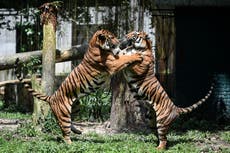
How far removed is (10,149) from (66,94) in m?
1.06

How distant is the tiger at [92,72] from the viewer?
25.7 feet

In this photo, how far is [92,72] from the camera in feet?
26.2

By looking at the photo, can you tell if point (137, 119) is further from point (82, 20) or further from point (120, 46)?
point (82, 20)

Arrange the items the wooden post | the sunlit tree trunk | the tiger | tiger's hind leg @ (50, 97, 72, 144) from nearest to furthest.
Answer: the tiger → tiger's hind leg @ (50, 97, 72, 144) → the wooden post → the sunlit tree trunk

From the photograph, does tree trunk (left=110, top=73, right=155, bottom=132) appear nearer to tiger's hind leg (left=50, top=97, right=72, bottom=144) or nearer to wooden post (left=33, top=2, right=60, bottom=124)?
wooden post (left=33, top=2, right=60, bottom=124)

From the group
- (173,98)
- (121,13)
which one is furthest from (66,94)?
(121,13)

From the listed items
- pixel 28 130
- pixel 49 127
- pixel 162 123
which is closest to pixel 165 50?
pixel 49 127

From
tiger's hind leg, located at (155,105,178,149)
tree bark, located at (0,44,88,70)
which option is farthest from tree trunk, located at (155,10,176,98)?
tiger's hind leg, located at (155,105,178,149)

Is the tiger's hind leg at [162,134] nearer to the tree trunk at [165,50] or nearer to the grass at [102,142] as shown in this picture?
the grass at [102,142]

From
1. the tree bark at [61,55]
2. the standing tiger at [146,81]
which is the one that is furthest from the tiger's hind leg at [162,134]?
the tree bark at [61,55]

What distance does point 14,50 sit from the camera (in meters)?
16.3

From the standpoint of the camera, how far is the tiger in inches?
308

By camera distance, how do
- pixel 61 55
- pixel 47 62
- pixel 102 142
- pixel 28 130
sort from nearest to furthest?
1. pixel 102 142
2. pixel 28 130
3. pixel 47 62
4. pixel 61 55

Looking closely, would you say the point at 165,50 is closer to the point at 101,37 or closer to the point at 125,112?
the point at 125,112
